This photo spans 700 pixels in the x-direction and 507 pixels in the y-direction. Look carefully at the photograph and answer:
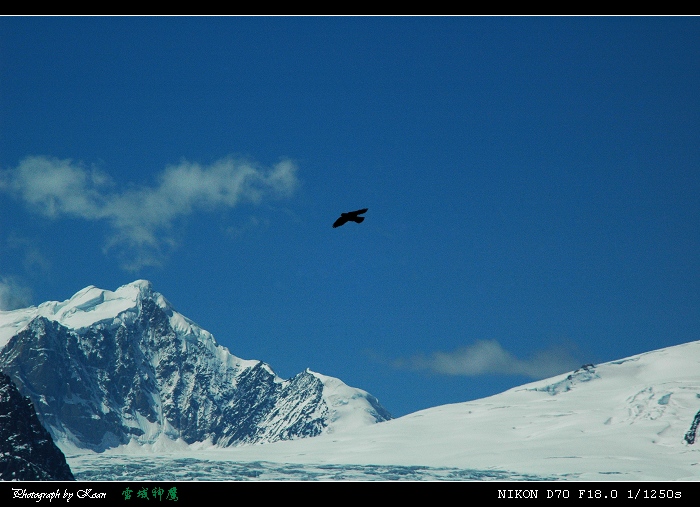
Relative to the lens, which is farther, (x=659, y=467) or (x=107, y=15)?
(x=659, y=467)
